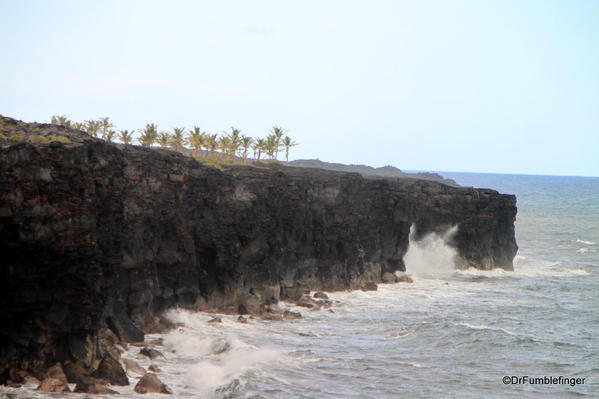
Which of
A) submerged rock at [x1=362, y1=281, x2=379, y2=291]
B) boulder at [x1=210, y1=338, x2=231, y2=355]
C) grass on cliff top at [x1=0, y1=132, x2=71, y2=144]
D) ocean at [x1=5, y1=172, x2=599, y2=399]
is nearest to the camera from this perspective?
grass on cliff top at [x1=0, y1=132, x2=71, y2=144]

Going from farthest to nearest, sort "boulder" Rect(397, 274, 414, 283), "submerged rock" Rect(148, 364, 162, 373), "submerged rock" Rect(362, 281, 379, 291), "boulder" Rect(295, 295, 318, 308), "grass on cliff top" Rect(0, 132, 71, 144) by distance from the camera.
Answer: "boulder" Rect(397, 274, 414, 283)
"submerged rock" Rect(362, 281, 379, 291)
"boulder" Rect(295, 295, 318, 308)
"submerged rock" Rect(148, 364, 162, 373)
"grass on cliff top" Rect(0, 132, 71, 144)

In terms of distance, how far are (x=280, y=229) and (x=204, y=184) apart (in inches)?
349

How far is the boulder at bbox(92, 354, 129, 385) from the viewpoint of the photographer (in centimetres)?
2847

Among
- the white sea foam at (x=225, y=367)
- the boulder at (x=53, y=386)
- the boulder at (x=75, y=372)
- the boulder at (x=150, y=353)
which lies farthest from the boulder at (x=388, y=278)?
the boulder at (x=53, y=386)

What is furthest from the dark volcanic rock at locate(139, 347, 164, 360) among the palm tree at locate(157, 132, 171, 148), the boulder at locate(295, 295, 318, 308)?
the palm tree at locate(157, 132, 171, 148)

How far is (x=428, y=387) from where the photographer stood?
31625 millimetres

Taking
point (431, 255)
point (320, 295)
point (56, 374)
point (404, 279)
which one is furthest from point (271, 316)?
point (431, 255)

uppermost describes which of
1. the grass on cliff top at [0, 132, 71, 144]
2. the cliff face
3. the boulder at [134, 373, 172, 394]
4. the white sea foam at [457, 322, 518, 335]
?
the grass on cliff top at [0, 132, 71, 144]

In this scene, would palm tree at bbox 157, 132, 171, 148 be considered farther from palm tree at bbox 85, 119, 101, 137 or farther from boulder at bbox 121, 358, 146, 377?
boulder at bbox 121, 358, 146, 377

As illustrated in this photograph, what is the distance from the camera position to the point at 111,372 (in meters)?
28.7

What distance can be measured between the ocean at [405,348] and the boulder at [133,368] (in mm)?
870

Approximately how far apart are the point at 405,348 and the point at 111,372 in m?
17.5

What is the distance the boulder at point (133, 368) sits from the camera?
30484mm

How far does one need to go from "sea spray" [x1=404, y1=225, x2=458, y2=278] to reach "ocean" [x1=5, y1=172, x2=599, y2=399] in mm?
6985
